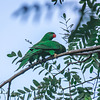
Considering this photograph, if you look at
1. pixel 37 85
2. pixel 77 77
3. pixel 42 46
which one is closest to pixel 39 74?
pixel 37 85

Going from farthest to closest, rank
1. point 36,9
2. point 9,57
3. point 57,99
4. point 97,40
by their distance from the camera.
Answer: point 9,57
point 57,99
point 97,40
point 36,9

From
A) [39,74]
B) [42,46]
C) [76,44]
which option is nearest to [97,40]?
[76,44]

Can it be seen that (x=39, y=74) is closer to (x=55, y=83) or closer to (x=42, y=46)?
(x=55, y=83)

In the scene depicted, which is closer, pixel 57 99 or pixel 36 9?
pixel 36 9

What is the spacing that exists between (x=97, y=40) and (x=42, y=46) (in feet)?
4.34

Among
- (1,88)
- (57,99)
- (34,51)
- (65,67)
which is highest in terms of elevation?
(34,51)

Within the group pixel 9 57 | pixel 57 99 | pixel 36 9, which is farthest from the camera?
pixel 9 57

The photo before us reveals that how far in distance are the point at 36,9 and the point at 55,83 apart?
1418mm

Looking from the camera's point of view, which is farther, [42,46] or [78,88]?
[42,46]

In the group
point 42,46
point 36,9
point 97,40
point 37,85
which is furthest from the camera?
point 42,46

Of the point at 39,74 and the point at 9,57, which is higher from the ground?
the point at 9,57

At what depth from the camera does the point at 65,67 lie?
1896 mm

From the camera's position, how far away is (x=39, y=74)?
215 centimetres

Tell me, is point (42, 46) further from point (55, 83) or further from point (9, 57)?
point (55, 83)
